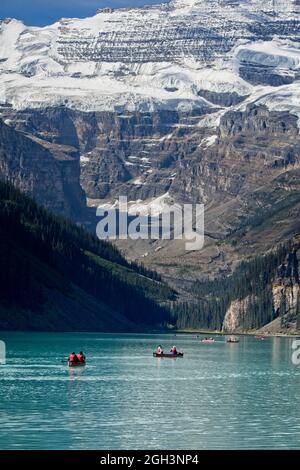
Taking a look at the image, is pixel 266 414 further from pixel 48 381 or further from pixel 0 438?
pixel 48 381

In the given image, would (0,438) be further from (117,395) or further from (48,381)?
(48,381)

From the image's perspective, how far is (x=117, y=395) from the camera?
155 metres

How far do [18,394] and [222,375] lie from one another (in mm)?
49323

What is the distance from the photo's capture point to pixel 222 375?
194375mm

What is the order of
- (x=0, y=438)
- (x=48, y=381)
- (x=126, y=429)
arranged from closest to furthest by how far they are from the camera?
(x=0, y=438)
(x=126, y=429)
(x=48, y=381)

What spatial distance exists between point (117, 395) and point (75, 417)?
26.0 meters

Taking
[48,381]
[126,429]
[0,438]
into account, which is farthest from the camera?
[48,381]

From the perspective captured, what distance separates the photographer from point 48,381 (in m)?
174
